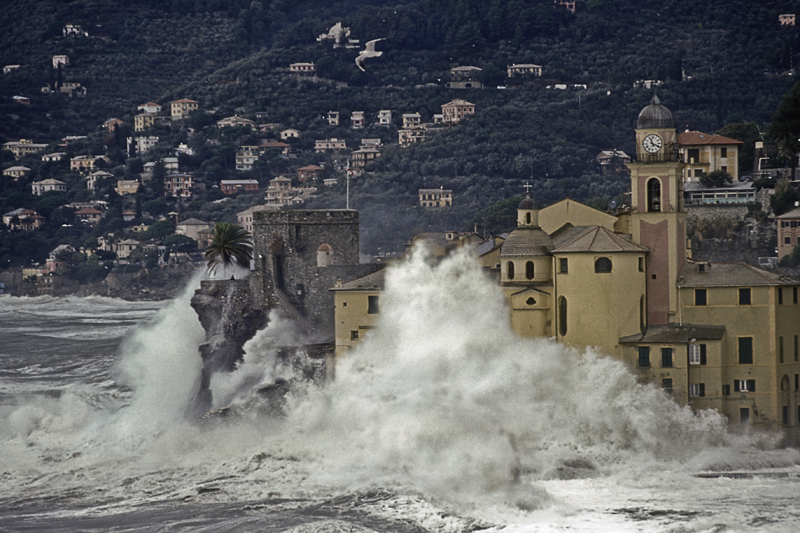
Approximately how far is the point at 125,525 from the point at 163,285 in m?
153

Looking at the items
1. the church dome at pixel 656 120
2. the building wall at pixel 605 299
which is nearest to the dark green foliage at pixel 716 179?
the church dome at pixel 656 120

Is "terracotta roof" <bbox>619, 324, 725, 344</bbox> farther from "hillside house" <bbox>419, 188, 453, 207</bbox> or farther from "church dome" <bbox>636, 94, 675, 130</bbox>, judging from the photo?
"hillside house" <bbox>419, 188, 453, 207</bbox>

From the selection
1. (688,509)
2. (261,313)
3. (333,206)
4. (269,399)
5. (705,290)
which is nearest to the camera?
(688,509)

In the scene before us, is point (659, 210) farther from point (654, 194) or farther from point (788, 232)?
point (788, 232)

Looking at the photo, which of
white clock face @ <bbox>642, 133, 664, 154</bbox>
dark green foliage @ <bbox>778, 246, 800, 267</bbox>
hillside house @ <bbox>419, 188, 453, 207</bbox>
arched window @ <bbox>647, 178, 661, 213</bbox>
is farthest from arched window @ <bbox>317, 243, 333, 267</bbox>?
hillside house @ <bbox>419, 188, 453, 207</bbox>

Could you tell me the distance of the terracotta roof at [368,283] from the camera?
56.9 m

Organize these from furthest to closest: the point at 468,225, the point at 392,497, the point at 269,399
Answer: the point at 468,225 → the point at 269,399 → the point at 392,497

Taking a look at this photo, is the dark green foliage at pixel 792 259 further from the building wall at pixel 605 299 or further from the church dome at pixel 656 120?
the building wall at pixel 605 299

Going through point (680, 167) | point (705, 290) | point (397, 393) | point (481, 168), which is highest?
point (481, 168)

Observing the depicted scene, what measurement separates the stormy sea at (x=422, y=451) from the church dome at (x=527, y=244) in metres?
2.02

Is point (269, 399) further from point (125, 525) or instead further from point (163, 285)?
point (163, 285)

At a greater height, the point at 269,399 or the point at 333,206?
the point at 333,206

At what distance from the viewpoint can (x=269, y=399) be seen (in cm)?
5744

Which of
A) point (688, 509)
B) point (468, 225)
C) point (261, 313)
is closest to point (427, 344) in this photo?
point (261, 313)
